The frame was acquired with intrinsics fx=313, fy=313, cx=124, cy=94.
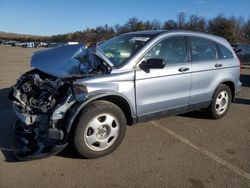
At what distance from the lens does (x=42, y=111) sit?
13.8ft

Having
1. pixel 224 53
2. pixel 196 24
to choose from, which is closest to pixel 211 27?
pixel 196 24

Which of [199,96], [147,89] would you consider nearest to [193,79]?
[199,96]

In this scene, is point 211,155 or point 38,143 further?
point 211,155

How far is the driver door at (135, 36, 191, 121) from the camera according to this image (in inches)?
188

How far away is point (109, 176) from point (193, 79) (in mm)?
2513

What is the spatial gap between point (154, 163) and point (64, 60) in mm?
1990

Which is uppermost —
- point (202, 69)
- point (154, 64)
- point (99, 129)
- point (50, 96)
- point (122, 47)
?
point (122, 47)

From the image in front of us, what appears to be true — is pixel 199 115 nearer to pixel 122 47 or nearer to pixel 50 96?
pixel 122 47

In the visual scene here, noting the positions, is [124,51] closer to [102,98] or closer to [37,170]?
[102,98]

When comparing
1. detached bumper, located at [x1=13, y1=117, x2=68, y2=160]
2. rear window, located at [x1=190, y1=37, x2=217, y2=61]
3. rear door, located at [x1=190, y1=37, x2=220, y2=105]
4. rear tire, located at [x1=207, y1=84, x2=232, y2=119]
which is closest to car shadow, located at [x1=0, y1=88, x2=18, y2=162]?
detached bumper, located at [x1=13, y1=117, x2=68, y2=160]

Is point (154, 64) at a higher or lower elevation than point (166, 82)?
higher

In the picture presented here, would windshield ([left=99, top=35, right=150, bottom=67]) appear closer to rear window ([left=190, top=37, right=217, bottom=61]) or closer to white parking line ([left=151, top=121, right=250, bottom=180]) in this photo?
rear window ([left=190, top=37, right=217, bottom=61])

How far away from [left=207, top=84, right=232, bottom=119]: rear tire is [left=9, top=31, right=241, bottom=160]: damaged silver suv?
15.1 inches

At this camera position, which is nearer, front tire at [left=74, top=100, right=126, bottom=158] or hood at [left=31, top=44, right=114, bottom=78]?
front tire at [left=74, top=100, right=126, bottom=158]
